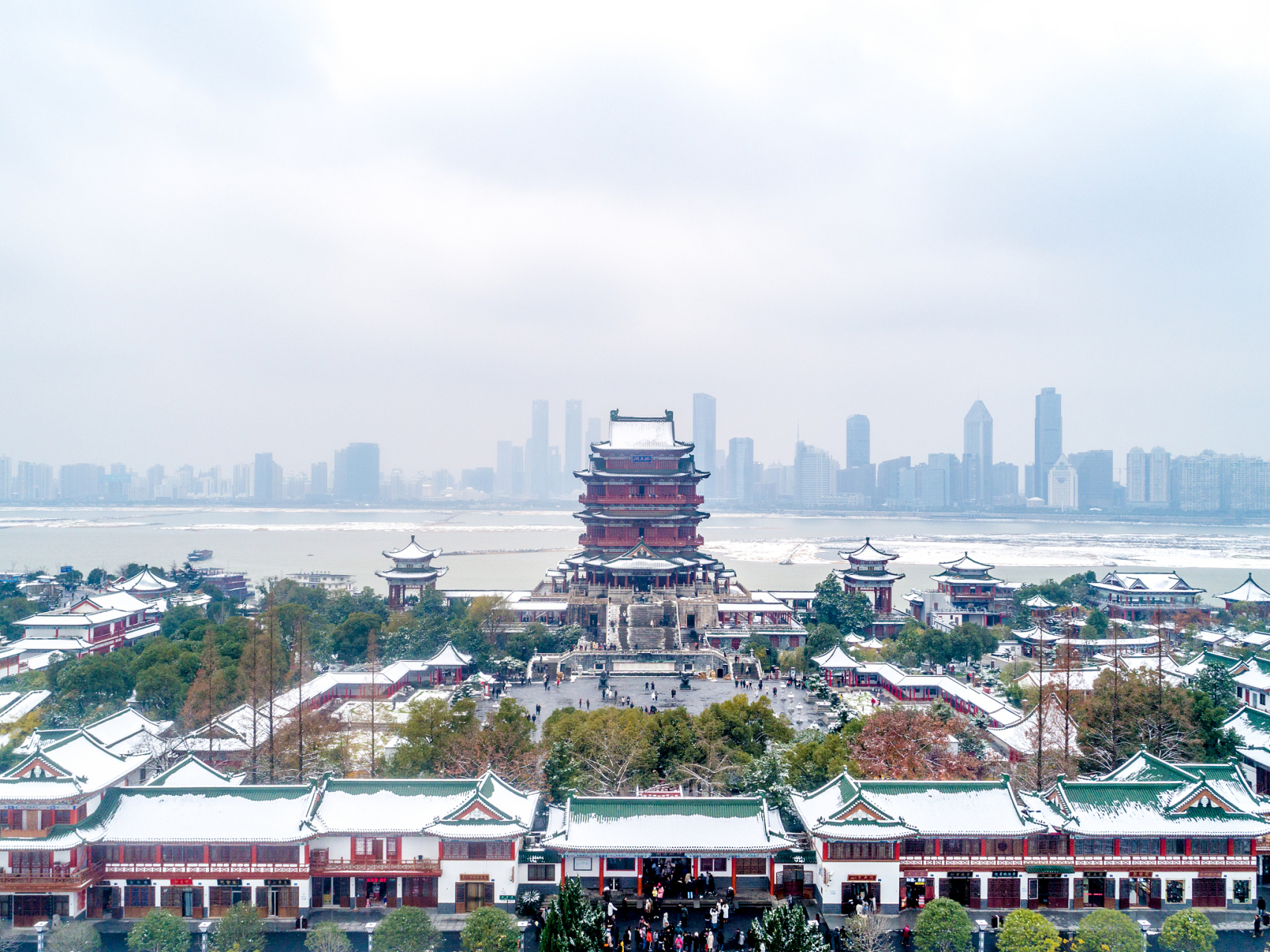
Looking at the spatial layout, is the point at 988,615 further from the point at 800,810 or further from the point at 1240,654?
the point at 800,810

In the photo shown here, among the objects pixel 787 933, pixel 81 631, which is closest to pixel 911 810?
pixel 787 933

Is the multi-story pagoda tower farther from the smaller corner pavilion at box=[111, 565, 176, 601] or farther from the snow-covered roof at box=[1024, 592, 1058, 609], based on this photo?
the smaller corner pavilion at box=[111, 565, 176, 601]

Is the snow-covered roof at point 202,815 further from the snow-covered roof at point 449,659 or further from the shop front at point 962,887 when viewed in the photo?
the snow-covered roof at point 449,659

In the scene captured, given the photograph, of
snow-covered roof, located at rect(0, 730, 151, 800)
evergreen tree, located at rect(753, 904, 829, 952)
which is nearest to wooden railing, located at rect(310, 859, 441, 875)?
snow-covered roof, located at rect(0, 730, 151, 800)

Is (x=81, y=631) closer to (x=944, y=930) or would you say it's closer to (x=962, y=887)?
(x=962, y=887)

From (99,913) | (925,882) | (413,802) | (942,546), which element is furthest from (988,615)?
(942,546)

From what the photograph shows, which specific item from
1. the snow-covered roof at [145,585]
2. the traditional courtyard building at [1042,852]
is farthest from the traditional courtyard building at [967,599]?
the snow-covered roof at [145,585]
